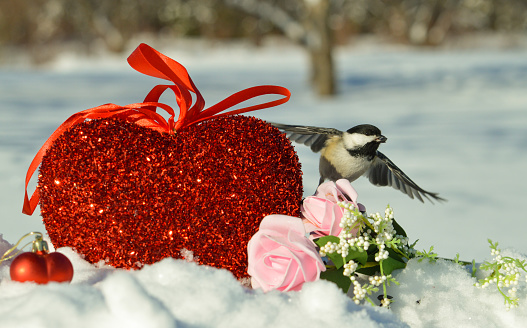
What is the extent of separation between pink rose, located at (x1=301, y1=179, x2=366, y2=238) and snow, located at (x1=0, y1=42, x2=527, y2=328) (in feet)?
0.70

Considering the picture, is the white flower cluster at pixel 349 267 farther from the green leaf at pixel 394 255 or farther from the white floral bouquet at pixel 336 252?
the green leaf at pixel 394 255

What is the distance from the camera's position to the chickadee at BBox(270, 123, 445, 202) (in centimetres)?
166

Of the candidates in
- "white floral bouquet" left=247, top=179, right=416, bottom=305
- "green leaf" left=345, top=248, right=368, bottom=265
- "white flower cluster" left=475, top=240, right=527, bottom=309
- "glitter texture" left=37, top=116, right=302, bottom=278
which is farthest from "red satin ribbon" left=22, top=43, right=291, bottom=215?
"white flower cluster" left=475, top=240, right=527, bottom=309

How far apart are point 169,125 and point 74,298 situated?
0.58 meters

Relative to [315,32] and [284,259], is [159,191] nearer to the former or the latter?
[284,259]

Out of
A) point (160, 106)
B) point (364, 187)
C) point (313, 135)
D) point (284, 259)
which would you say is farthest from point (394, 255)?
point (364, 187)

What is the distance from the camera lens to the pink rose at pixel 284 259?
3.93 feet

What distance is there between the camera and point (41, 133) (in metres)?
6.39

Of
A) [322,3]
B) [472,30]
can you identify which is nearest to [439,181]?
[322,3]

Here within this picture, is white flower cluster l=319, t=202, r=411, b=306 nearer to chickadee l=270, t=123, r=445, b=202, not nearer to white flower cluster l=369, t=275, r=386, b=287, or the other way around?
white flower cluster l=369, t=275, r=386, b=287

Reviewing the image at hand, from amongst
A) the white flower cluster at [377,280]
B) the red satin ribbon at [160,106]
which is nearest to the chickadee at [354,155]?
the red satin ribbon at [160,106]

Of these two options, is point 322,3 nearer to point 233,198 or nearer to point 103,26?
point 233,198

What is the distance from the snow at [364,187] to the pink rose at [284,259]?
0.08m

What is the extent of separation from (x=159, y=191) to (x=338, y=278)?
0.46 m
